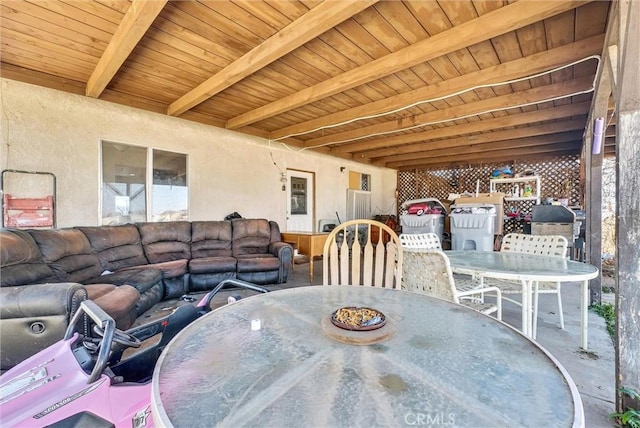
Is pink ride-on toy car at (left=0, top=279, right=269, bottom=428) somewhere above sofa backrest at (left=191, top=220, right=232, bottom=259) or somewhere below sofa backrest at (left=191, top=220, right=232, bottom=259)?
below

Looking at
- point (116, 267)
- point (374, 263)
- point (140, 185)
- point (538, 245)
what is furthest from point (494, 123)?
point (116, 267)

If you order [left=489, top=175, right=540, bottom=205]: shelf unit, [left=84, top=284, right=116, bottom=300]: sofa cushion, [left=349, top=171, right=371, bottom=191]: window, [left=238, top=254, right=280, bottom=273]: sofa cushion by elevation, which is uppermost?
[left=349, top=171, right=371, bottom=191]: window

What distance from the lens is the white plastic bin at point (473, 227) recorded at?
5.04 metres

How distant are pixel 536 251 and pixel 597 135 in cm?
133

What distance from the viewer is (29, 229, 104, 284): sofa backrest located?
101 inches

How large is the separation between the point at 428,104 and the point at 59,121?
455 cm

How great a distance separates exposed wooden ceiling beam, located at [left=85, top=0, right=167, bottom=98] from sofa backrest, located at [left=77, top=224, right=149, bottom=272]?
160cm

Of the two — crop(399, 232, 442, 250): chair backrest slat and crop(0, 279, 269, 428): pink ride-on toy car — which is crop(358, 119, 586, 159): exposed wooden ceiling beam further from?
crop(0, 279, 269, 428): pink ride-on toy car

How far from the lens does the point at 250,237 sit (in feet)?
15.1

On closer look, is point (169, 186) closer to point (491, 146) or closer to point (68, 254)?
point (68, 254)

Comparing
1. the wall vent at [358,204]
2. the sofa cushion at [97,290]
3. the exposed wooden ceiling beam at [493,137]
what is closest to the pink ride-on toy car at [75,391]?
the sofa cushion at [97,290]

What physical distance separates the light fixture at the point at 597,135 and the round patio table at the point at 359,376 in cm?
299

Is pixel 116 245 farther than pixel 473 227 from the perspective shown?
No

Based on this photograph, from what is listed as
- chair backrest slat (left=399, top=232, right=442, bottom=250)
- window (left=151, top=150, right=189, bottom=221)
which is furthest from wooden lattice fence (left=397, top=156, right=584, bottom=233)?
window (left=151, top=150, right=189, bottom=221)
